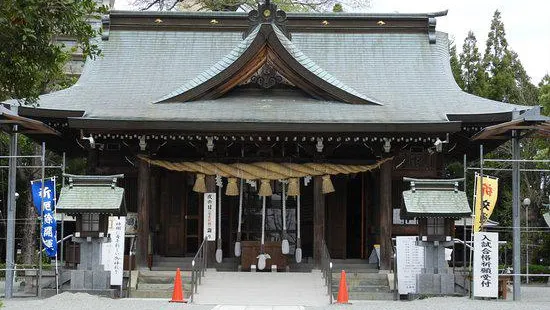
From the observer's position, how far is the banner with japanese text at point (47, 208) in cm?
1811

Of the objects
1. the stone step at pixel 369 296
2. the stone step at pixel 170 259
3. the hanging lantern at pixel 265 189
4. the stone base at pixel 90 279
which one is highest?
the hanging lantern at pixel 265 189

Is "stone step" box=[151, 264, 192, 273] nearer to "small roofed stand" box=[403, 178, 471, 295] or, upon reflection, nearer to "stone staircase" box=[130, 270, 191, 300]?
"stone staircase" box=[130, 270, 191, 300]

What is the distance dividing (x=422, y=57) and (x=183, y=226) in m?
8.22

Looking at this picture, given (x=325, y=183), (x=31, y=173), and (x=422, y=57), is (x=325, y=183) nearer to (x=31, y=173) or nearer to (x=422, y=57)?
(x=422, y=57)

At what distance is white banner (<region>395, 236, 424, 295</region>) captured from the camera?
56.2 ft

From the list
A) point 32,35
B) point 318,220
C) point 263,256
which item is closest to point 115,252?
point 263,256

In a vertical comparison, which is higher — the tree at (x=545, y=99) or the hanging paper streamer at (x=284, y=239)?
the tree at (x=545, y=99)

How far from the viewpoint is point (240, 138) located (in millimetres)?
18641

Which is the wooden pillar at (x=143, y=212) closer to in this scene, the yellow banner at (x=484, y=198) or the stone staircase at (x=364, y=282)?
the stone staircase at (x=364, y=282)

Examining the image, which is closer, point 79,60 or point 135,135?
point 135,135

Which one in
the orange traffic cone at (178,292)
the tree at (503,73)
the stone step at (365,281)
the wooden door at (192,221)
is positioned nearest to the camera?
the orange traffic cone at (178,292)

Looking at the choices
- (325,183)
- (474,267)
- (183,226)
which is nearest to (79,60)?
(183,226)

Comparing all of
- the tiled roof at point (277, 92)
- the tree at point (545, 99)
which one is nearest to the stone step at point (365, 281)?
the tiled roof at point (277, 92)

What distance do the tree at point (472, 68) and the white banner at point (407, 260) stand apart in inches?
751
